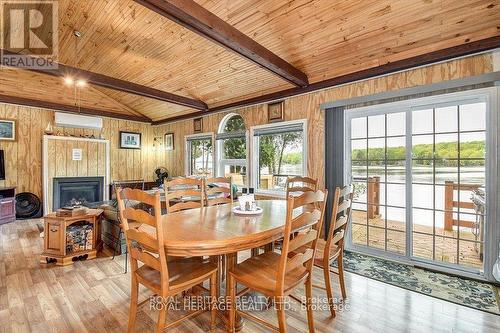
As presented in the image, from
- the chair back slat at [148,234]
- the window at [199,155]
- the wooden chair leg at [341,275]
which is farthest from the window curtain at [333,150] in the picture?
the window at [199,155]

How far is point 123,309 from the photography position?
2006 millimetres

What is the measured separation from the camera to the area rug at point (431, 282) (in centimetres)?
213

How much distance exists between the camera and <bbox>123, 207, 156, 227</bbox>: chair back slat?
1.39m

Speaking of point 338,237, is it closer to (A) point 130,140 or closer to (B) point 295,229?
(B) point 295,229

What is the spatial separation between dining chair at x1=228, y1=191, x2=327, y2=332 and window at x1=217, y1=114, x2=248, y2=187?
3.04 meters

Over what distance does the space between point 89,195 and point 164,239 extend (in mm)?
5565

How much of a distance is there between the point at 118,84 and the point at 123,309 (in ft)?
11.3

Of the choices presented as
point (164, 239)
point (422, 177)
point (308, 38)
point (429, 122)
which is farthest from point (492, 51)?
point (164, 239)

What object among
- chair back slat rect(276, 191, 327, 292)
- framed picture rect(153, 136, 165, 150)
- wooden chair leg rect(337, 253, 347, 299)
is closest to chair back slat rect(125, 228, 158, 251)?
chair back slat rect(276, 191, 327, 292)

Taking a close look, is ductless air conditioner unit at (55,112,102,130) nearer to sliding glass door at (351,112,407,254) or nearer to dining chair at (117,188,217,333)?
dining chair at (117,188,217,333)

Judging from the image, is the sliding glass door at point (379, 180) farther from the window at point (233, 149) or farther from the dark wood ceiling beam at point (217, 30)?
the window at point (233, 149)

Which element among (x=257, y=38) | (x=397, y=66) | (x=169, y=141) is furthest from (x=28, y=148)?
(x=397, y=66)

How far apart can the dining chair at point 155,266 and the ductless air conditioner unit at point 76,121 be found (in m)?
5.21

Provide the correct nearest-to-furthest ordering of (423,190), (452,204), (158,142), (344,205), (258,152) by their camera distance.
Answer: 1. (344,205)
2. (452,204)
3. (423,190)
4. (258,152)
5. (158,142)
